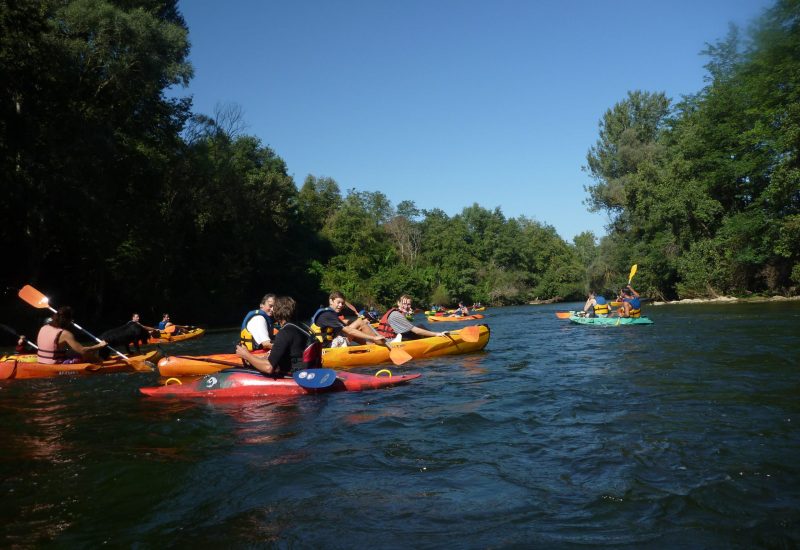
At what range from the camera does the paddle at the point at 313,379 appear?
6.70m

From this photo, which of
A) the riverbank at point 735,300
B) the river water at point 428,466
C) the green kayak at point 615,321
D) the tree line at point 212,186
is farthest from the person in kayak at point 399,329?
the riverbank at point 735,300

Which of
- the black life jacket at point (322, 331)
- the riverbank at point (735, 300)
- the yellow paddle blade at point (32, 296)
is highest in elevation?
the yellow paddle blade at point (32, 296)

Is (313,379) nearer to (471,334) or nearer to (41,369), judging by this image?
(471,334)

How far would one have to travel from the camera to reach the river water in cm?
289

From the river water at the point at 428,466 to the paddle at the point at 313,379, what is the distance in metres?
0.16

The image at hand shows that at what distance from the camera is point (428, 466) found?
3.95m

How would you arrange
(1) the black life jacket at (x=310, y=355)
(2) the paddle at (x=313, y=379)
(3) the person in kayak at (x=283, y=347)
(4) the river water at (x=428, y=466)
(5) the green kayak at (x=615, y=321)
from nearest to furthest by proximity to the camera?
(4) the river water at (x=428, y=466)
(3) the person in kayak at (x=283, y=347)
(2) the paddle at (x=313, y=379)
(1) the black life jacket at (x=310, y=355)
(5) the green kayak at (x=615, y=321)

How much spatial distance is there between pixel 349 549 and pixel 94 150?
1899 cm

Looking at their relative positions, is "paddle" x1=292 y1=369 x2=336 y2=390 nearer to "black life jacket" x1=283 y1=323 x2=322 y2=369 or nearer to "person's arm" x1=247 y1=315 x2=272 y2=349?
"black life jacket" x1=283 y1=323 x2=322 y2=369

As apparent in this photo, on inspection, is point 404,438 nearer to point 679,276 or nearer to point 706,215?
point 706,215

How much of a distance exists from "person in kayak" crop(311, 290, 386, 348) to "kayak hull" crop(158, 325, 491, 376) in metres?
0.29

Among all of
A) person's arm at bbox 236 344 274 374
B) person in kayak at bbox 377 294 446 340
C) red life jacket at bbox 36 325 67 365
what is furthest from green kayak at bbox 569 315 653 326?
red life jacket at bbox 36 325 67 365

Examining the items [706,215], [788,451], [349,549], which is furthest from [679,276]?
[349,549]

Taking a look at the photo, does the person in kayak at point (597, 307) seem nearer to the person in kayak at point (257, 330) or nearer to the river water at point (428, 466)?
the river water at point (428, 466)
